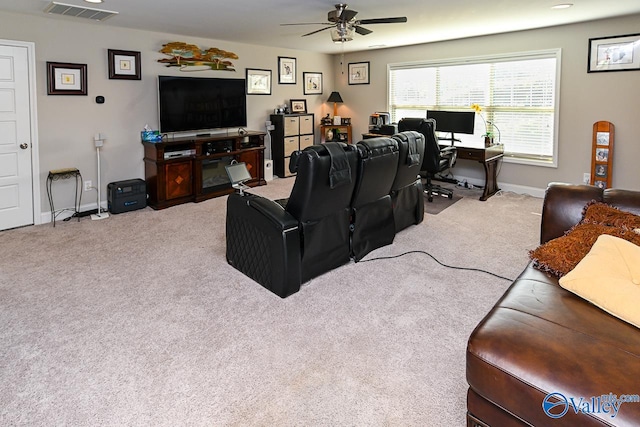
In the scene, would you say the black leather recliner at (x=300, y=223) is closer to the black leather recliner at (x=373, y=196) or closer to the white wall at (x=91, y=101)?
the black leather recliner at (x=373, y=196)

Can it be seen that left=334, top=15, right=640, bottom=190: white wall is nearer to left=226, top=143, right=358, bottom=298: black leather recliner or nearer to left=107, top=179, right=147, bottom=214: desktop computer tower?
left=226, top=143, right=358, bottom=298: black leather recliner

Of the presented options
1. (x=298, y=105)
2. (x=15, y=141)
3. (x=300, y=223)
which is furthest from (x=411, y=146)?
(x=15, y=141)

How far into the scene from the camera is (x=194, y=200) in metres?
5.79

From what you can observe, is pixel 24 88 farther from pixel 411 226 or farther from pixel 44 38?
pixel 411 226

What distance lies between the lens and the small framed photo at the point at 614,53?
484 cm

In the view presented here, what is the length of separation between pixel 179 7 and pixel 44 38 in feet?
5.69

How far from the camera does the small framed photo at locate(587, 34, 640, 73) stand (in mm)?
4844

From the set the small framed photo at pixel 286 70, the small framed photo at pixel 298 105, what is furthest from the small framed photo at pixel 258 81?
the small framed photo at pixel 298 105

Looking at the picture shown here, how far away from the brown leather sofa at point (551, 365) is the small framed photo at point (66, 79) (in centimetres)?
510

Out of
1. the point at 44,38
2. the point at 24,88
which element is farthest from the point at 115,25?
the point at 24,88

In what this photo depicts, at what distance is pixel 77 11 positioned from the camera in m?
4.19

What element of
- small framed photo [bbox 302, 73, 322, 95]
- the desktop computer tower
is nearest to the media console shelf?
the desktop computer tower

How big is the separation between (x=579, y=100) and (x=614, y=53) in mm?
618

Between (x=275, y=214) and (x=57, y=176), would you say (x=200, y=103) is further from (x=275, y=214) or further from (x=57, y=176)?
(x=275, y=214)
